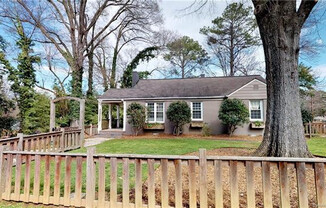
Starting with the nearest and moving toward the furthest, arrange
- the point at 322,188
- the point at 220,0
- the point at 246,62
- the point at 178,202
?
the point at 322,188 < the point at 178,202 < the point at 220,0 < the point at 246,62

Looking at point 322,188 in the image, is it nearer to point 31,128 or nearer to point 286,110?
point 286,110

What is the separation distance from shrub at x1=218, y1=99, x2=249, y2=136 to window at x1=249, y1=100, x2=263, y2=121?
1041mm

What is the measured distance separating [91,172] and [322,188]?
3264 millimetres

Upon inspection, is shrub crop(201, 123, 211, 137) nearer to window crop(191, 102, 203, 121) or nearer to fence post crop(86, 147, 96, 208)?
window crop(191, 102, 203, 121)

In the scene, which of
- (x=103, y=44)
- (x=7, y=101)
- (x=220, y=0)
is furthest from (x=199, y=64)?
(x=7, y=101)

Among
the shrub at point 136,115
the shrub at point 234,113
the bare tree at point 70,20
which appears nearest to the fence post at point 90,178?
the shrub at point 136,115

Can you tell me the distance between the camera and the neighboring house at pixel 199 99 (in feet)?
44.1

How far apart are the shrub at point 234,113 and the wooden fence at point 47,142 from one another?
9.20m

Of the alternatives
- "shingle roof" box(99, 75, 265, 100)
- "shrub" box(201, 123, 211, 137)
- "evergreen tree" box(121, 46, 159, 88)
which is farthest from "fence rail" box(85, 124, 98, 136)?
"evergreen tree" box(121, 46, 159, 88)

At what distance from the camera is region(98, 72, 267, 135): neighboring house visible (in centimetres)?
1343

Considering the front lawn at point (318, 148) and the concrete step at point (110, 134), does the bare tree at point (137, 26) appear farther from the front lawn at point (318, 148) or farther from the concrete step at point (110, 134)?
the front lawn at point (318, 148)

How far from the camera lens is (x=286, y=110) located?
14.6 ft

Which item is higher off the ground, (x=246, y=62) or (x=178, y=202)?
(x=246, y=62)

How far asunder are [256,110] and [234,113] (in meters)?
2.25
